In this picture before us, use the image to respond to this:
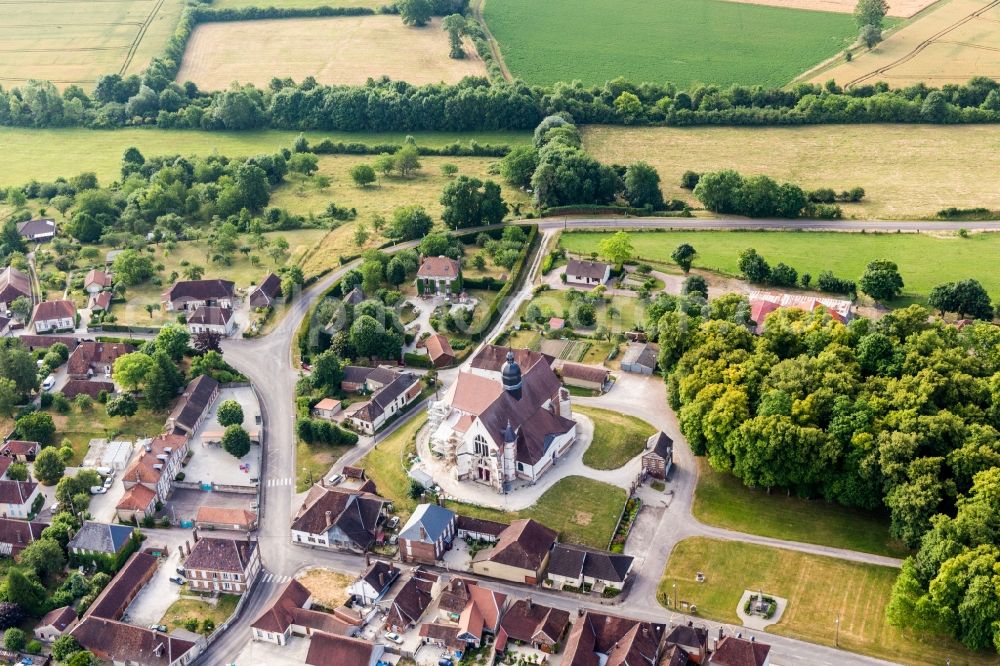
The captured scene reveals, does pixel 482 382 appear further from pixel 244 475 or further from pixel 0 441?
pixel 0 441

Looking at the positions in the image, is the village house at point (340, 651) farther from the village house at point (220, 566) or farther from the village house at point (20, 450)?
the village house at point (20, 450)

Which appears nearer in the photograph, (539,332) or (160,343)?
(160,343)

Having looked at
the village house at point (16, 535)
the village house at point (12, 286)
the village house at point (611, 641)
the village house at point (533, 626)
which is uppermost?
the village house at point (12, 286)

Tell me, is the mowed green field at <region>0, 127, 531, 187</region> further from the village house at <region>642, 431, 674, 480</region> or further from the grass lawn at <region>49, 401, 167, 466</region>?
the village house at <region>642, 431, 674, 480</region>

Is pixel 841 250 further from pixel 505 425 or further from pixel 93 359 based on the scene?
pixel 93 359

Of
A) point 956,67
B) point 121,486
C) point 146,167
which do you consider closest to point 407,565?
point 121,486

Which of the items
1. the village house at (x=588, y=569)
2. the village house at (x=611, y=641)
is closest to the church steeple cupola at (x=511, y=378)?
the village house at (x=588, y=569)

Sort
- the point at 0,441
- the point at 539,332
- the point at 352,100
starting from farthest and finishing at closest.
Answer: the point at 352,100 < the point at 539,332 < the point at 0,441
